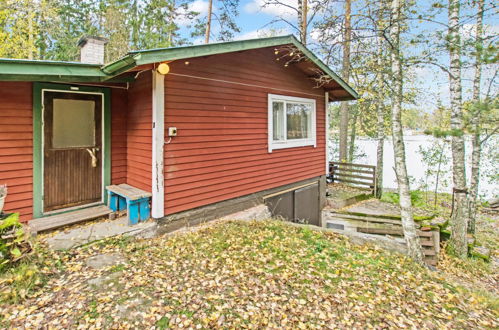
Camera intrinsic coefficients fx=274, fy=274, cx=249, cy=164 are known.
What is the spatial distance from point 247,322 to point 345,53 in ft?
35.6

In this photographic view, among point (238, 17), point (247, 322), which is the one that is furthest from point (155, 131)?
point (238, 17)

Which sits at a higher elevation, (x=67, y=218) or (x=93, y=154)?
(x=93, y=154)

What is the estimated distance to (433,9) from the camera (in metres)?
4.34

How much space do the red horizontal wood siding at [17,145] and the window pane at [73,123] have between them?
35cm

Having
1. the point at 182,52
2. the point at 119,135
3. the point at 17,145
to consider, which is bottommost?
the point at 17,145

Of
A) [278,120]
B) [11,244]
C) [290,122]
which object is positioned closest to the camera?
[11,244]

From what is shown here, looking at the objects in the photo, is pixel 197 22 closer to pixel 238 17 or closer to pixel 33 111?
pixel 238 17

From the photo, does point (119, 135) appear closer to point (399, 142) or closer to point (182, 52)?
point (182, 52)

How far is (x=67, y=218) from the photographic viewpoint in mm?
4340

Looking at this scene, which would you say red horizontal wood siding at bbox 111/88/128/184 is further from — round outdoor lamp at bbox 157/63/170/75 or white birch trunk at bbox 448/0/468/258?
white birch trunk at bbox 448/0/468/258

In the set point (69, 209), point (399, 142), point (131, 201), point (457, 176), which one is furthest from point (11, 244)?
point (457, 176)

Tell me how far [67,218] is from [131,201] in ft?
3.43

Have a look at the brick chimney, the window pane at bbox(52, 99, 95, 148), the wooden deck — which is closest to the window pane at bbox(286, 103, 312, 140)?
the brick chimney

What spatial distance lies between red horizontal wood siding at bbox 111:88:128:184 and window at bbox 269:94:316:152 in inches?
125
